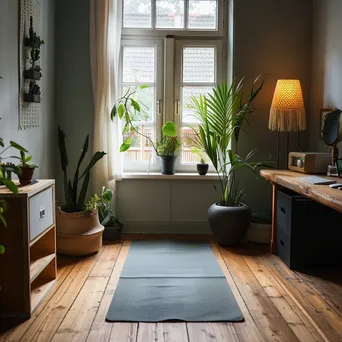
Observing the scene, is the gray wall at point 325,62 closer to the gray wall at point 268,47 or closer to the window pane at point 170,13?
the gray wall at point 268,47

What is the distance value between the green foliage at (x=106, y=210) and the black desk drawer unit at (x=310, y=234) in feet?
5.21

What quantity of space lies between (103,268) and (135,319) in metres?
1.06

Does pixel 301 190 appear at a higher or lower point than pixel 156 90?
lower

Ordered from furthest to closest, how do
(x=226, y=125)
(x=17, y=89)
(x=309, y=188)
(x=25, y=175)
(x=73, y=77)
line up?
(x=73, y=77) → (x=226, y=125) → (x=17, y=89) → (x=309, y=188) → (x=25, y=175)

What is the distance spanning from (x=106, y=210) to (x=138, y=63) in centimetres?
→ 148

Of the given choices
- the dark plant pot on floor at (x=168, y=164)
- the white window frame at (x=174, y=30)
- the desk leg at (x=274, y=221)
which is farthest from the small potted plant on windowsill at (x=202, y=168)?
the white window frame at (x=174, y=30)

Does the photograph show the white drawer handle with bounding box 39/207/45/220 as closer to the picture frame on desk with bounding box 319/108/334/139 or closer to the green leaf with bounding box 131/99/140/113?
the green leaf with bounding box 131/99/140/113

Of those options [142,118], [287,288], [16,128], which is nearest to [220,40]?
[142,118]

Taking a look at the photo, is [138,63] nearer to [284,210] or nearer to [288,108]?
[288,108]

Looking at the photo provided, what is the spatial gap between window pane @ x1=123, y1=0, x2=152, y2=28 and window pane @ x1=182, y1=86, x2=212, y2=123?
0.73 m

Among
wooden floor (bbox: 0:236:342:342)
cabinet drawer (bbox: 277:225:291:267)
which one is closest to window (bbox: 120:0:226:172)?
cabinet drawer (bbox: 277:225:291:267)

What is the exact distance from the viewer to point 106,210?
4.87 metres

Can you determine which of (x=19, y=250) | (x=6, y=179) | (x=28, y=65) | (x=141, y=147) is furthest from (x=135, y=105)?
(x=6, y=179)

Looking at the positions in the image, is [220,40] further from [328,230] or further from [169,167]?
[328,230]
